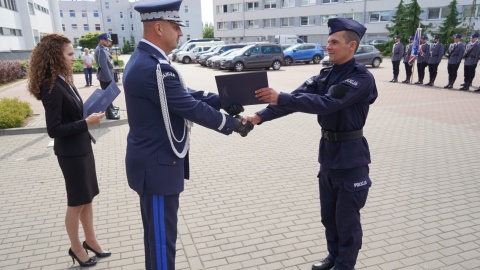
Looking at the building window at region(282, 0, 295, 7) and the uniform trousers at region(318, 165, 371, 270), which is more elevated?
the building window at region(282, 0, 295, 7)

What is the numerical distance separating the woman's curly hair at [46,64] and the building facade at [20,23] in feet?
94.2

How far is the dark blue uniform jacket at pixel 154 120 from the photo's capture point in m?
2.29

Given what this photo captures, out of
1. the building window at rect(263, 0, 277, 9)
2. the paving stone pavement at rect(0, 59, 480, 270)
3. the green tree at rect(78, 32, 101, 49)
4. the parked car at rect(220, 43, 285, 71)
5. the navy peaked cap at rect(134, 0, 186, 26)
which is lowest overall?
the paving stone pavement at rect(0, 59, 480, 270)

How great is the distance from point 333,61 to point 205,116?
3.94 ft

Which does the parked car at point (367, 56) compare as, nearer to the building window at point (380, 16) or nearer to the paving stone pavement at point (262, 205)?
the paving stone pavement at point (262, 205)

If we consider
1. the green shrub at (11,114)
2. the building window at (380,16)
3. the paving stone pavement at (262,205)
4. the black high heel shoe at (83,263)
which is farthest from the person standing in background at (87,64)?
the building window at (380,16)

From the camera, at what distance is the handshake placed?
2561mm

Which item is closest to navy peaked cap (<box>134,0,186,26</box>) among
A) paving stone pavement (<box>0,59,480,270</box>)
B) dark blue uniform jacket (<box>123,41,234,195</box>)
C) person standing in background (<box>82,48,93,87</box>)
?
dark blue uniform jacket (<box>123,41,234,195</box>)

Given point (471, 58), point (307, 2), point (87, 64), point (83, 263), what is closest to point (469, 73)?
point (471, 58)

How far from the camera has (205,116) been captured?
2373 mm

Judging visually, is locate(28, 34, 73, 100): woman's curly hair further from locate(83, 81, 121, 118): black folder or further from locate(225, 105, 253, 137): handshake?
locate(225, 105, 253, 137): handshake

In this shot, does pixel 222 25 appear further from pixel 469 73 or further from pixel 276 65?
pixel 469 73

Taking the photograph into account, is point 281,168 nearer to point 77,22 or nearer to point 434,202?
point 434,202

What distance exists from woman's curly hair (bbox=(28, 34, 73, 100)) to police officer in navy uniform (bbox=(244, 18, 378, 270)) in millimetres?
1685
